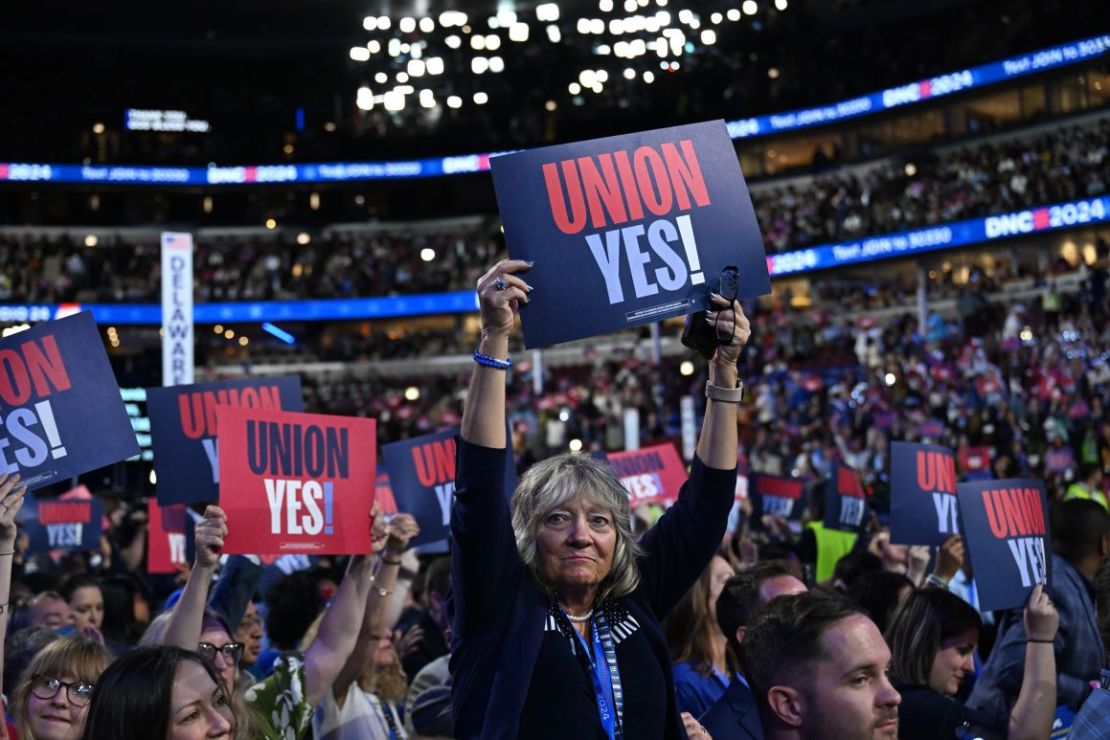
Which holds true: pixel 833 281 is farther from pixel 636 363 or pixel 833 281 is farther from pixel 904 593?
pixel 904 593

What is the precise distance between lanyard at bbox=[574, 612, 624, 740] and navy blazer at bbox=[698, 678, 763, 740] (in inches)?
16.5

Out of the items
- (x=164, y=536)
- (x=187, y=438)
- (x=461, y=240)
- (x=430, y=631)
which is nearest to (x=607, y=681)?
(x=187, y=438)

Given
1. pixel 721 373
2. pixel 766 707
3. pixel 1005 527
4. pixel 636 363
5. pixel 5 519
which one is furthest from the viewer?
pixel 636 363

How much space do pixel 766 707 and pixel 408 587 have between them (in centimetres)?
478

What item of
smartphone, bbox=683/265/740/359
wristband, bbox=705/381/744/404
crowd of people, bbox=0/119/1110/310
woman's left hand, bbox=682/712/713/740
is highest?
crowd of people, bbox=0/119/1110/310

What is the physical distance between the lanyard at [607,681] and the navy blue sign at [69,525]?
31.1ft

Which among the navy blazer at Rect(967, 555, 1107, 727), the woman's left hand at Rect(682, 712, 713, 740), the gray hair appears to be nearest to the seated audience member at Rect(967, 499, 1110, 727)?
the navy blazer at Rect(967, 555, 1107, 727)

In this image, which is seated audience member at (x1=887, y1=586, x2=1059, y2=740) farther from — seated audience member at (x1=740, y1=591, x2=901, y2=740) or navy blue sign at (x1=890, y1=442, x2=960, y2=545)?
navy blue sign at (x1=890, y1=442, x2=960, y2=545)

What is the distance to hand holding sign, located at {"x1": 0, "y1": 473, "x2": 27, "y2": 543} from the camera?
4.00 m

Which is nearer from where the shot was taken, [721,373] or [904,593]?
[721,373]

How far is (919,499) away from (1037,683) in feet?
9.33

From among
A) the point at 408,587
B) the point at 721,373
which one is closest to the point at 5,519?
the point at 721,373

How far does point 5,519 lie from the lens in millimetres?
4039

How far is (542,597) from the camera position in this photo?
3.31 m
